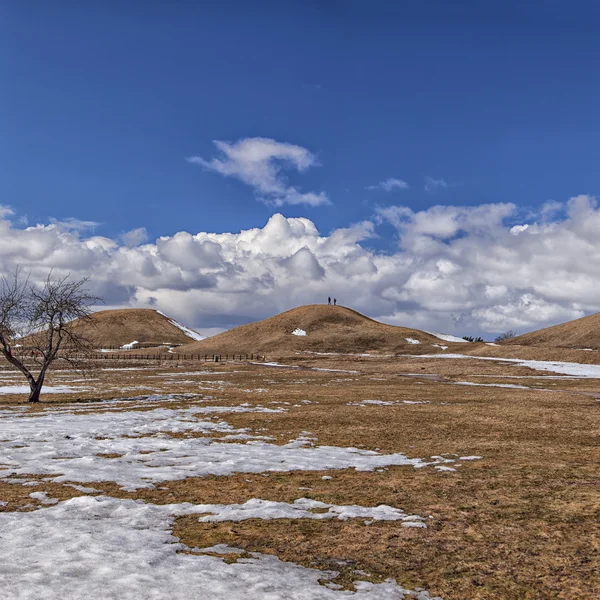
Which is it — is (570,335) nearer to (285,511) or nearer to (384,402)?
(384,402)

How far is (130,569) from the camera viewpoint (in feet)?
23.3

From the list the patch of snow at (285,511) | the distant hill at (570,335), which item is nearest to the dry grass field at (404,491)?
the patch of snow at (285,511)

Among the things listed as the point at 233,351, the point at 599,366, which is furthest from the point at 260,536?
the point at 233,351

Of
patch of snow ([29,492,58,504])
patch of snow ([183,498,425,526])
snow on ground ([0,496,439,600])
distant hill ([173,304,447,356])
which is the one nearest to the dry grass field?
patch of snow ([29,492,58,504])

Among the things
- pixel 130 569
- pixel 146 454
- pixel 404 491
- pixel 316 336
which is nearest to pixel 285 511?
pixel 404 491

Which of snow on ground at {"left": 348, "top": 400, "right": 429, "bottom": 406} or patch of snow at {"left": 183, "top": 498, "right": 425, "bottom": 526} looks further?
snow on ground at {"left": 348, "top": 400, "right": 429, "bottom": 406}

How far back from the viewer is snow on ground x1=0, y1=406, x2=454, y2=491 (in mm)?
13250

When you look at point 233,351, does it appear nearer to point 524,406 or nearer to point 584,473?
point 524,406

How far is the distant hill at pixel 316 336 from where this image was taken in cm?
14550

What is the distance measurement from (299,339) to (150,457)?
13757 centimetres

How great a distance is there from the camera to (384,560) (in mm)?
7738

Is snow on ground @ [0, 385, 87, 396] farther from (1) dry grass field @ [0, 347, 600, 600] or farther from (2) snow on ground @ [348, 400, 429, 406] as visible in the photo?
(2) snow on ground @ [348, 400, 429, 406]

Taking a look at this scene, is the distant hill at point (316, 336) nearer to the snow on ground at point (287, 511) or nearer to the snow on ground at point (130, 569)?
the snow on ground at point (287, 511)

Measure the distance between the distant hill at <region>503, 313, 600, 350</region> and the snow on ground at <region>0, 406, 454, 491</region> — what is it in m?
135
